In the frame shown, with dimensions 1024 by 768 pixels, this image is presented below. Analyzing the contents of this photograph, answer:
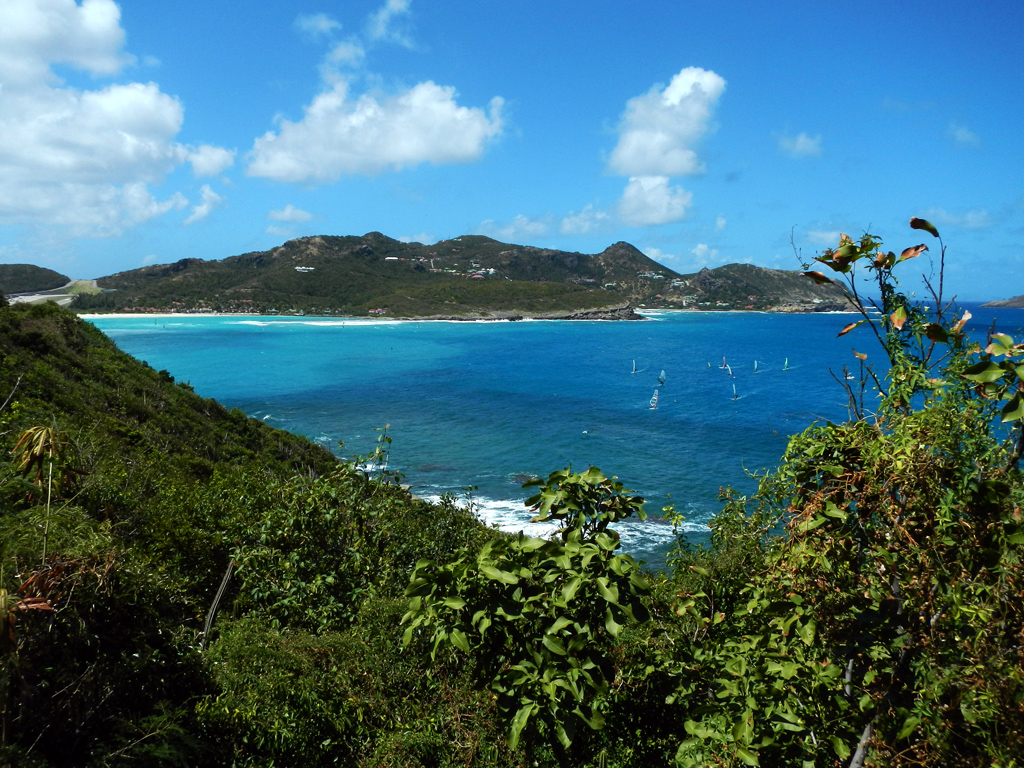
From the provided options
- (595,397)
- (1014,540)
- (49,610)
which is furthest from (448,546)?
(595,397)

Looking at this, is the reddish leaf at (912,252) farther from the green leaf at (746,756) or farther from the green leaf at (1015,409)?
the green leaf at (746,756)

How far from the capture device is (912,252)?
259 cm

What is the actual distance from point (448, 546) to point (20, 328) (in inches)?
1008

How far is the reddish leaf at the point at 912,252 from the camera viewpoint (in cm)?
257

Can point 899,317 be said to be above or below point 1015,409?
above

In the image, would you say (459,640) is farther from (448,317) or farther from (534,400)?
(448,317)

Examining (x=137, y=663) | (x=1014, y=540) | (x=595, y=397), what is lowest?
(x=595, y=397)

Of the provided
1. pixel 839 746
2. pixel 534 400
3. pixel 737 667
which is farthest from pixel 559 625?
pixel 534 400

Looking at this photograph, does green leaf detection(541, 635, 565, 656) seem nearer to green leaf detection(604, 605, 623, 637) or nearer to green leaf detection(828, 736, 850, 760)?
green leaf detection(604, 605, 623, 637)

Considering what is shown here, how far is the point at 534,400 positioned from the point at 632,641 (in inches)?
1850

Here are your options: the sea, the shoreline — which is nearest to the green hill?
the shoreline

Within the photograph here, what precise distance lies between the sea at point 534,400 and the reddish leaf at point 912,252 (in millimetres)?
426

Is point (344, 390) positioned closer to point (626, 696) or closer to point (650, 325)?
point (626, 696)

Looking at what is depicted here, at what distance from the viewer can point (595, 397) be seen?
54.2 metres
